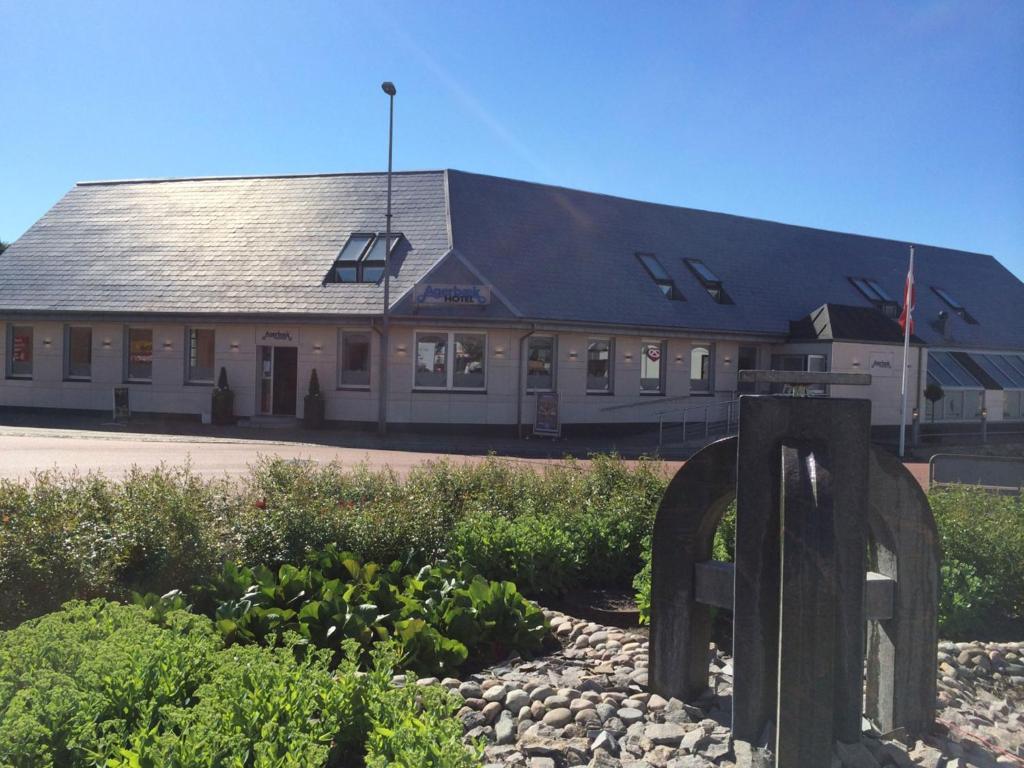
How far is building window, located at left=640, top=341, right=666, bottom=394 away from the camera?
30.2m

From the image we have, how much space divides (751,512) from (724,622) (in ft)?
6.67

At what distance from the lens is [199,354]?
2958 cm

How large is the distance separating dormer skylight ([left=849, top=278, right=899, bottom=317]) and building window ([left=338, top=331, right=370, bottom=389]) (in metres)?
19.9

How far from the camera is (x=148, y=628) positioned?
4535 mm

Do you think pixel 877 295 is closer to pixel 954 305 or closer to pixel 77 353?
pixel 954 305

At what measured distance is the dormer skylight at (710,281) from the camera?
33219 millimetres

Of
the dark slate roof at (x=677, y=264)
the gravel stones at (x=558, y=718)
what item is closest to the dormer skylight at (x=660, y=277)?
the dark slate roof at (x=677, y=264)

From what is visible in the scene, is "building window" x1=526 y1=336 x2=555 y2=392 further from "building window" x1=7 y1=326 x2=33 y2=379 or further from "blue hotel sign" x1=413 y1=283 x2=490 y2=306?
"building window" x1=7 y1=326 x2=33 y2=379

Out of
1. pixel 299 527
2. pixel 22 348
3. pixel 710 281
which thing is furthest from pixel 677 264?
pixel 299 527

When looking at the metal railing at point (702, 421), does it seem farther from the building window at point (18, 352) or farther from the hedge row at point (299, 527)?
the building window at point (18, 352)

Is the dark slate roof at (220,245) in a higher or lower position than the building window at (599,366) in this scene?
higher

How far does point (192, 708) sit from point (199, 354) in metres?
27.2

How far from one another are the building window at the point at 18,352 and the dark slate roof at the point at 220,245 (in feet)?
3.25

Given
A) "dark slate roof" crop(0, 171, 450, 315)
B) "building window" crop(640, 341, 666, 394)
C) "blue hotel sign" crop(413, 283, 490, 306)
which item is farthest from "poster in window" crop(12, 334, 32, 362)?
"building window" crop(640, 341, 666, 394)
